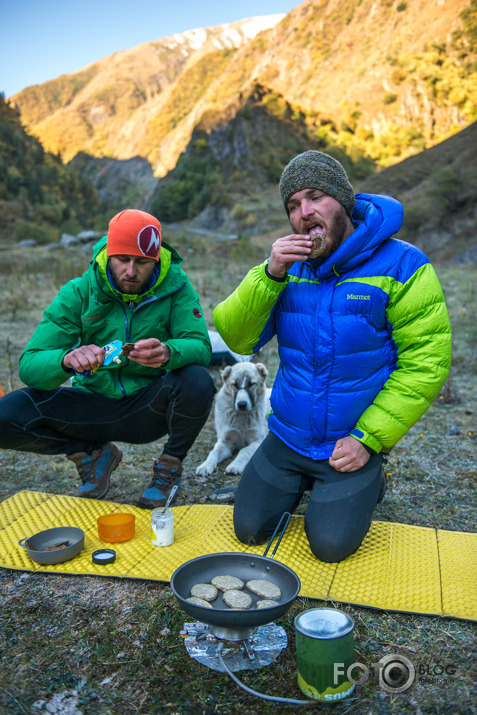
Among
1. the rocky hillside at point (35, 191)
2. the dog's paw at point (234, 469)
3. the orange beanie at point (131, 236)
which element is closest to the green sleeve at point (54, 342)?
the orange beanie at point (131, 236)

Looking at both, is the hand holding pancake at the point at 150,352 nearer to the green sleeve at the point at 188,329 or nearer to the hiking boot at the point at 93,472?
the green sleeve at the point at 188,329

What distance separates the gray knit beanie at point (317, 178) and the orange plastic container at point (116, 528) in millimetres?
1899

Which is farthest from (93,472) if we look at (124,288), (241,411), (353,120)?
(353,120)

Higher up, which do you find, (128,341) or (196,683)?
(128,341)

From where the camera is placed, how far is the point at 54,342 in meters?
3.15

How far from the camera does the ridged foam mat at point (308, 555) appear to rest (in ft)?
7.71

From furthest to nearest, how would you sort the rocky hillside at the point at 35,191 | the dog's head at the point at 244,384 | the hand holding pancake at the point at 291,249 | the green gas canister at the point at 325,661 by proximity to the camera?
the rocky hillside at the point at 35,191
the dog's head at the point at 244,384
the hand holding pancake at the point at 291,249
the green gas canister at the point at 325,661

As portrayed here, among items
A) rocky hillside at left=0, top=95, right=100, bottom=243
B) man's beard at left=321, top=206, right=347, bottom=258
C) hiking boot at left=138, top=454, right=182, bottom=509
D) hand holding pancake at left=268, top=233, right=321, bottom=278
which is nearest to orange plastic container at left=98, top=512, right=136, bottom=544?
hiking boot at left=138, top=454, right=182, bottom=509

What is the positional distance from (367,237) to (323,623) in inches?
68.4

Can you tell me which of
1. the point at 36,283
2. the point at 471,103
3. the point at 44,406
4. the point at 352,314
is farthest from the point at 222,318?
the point at 471,103

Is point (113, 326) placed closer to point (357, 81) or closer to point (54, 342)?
point (54, 342)

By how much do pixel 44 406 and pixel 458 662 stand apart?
2.50 m

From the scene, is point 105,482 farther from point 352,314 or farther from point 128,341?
point 352,314

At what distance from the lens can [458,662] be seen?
1921 mm
